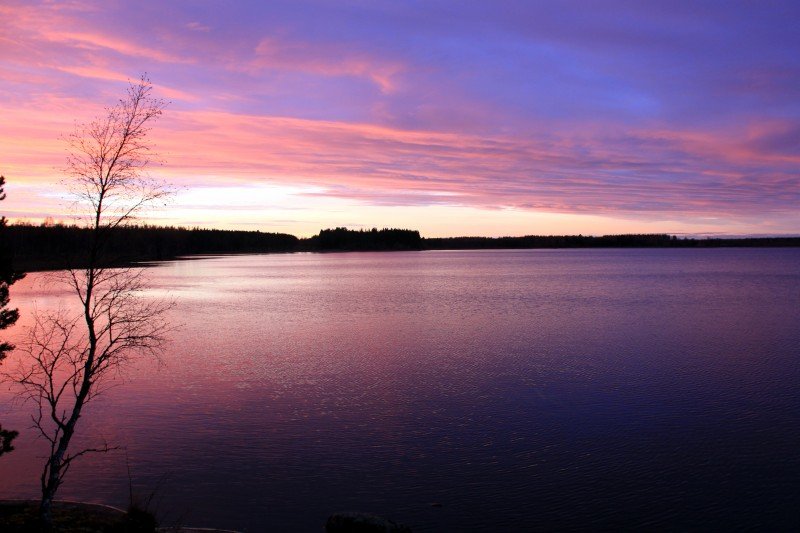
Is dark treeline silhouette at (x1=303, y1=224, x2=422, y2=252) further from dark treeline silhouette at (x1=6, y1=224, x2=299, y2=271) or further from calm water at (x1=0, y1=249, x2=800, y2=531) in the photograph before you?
calm water at (x1=0, y1=249, x2=800, y2=531)

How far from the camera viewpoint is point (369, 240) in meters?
155

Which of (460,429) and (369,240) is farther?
(369,240)

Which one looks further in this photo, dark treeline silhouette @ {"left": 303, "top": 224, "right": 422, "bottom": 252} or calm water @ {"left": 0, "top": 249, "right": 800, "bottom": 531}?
dark treeline silhouette @ {"left": 303, "top": 224, "right": 422, "bottom": 252}

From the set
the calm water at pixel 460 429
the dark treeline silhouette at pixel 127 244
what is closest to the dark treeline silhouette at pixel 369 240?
the dark treeline silhouette at pixel 127 244

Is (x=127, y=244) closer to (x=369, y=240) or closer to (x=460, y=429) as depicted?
(x=460, y=429)

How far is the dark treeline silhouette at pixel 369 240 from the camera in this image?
154 metres

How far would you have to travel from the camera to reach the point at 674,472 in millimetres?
7344

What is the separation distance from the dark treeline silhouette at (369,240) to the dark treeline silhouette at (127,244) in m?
11.8

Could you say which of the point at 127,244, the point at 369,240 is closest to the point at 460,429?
the point at 127,244

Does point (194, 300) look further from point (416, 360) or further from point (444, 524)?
point (444, 524)

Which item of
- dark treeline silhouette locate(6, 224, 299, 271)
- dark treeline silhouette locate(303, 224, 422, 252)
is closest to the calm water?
dark treeline silhouette locate(6, 224, 299, 271)

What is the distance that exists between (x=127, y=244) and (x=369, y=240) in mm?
148403

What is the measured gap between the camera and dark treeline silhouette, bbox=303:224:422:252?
15438cm

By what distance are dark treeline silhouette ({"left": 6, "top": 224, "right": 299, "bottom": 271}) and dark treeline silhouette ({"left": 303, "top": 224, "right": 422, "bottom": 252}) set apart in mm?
11784
